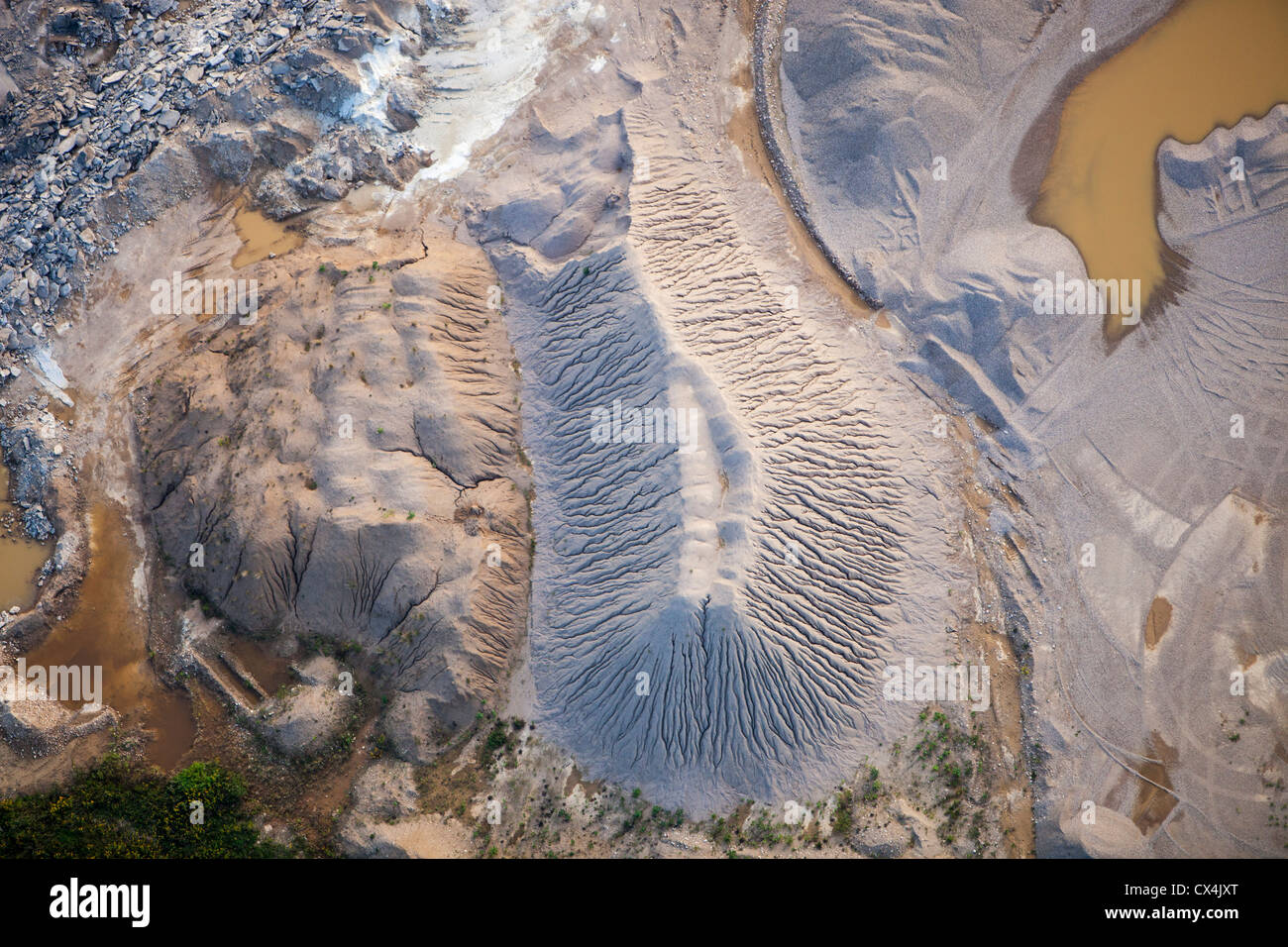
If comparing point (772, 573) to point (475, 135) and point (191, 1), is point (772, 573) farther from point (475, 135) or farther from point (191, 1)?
point (191, 1)

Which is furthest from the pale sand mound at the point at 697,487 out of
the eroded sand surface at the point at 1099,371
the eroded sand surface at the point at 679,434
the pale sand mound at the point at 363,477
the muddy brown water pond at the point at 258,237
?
the muddy brown water pond at the point at 258,237

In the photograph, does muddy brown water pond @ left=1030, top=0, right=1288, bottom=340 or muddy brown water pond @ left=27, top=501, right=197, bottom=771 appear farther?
muddy brown water pond @ left=1030, top=0, right=1288, bottom=340

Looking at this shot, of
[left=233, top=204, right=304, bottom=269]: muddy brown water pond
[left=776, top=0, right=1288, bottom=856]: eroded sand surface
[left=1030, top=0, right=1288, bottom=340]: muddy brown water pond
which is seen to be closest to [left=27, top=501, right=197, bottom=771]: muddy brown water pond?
[left=233, top=204, right=304, bottom=269]: muddy brown water pond

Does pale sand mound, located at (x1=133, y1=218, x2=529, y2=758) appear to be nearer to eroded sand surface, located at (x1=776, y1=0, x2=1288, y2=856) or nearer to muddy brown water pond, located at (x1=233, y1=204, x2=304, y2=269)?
muddy brown water pond, located at (x1=233, y1=204, x2=304, y2=269)

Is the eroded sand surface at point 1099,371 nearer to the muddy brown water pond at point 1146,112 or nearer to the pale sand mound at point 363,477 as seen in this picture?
the muddy brown water pond at point 1146,112

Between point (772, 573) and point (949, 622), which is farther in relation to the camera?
point (949, 622)

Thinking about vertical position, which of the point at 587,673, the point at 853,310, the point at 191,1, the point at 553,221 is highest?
the point at 191,1

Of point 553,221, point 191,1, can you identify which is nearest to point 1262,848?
point 553,221

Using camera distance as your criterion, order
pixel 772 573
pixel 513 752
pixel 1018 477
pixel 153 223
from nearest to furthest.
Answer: pixel 772 573 → pixel 513 752 → pixel 1018 477 → pixel 153 223
